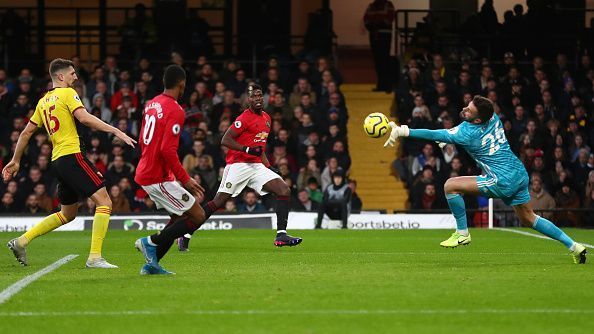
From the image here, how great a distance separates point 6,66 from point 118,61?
8.80ft

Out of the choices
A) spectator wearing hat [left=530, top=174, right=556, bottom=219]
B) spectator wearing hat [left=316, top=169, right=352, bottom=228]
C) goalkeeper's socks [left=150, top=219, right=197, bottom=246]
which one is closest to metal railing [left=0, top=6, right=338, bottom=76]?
spectator wearing hat [left=316, top=169, right=352, bottom=228]

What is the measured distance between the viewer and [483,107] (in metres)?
13.6

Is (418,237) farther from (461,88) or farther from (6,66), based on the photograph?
(6,66)

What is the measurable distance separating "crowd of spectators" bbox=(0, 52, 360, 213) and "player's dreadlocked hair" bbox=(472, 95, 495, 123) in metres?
10.8

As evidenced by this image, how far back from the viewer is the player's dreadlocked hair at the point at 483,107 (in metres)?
13.6

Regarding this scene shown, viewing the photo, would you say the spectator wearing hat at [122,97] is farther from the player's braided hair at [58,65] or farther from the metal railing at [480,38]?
the player's braided hair at [58,65]

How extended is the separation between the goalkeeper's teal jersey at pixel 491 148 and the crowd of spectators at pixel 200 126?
10.6 metres

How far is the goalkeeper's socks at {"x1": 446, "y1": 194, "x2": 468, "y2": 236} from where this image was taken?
14.2 meters

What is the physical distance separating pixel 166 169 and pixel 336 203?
12.3 metres

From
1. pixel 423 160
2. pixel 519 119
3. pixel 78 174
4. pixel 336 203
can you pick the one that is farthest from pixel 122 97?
→ pixel 78 174

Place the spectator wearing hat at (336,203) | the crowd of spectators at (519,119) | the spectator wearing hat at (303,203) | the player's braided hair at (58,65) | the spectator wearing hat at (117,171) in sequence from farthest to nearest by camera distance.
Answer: the crowd of spectators at (519,119), the spectator wearing hat at (117,171), the spectator wearing hat at (303,203), the spectator wearing hat at (336,203), the player's braided hair at (58,65)

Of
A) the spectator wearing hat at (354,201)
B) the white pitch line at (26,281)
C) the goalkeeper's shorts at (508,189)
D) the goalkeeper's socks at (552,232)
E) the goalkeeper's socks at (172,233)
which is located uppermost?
the goalkeeper's shorts at (508,189)

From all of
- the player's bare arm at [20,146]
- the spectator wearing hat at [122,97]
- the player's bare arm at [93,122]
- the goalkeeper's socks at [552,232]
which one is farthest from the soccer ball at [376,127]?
the spectator wearing hat at [122,97]

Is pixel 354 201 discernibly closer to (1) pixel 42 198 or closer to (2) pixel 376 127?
(1) pixel 42 198
